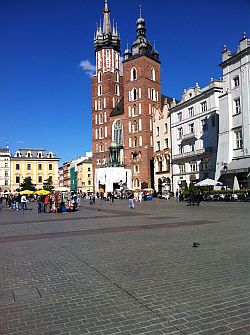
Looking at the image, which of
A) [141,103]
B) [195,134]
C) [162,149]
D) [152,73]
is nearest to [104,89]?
[152,73]

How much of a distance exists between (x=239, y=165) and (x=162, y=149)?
87.3 feet

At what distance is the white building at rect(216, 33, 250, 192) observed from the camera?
37.4m

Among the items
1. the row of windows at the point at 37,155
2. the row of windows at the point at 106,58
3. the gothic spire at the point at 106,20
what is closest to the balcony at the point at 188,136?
the row of windows at the point at 106,58

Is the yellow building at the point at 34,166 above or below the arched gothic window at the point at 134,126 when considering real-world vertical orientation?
below

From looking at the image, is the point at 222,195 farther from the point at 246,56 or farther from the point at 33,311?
the point at 33,311

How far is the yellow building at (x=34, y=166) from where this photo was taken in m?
113

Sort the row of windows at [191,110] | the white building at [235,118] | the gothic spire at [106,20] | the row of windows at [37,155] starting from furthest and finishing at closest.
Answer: the row of windows at [37,155]
the gothic spire at [106,20]
the row of windows at [191,110]
the white building at [235,118]

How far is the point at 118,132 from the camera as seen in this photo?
8094 centimetres

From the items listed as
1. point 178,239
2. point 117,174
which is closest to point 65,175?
point 117,174

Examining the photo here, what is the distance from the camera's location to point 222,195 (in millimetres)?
37562

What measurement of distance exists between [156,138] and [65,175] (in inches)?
4048

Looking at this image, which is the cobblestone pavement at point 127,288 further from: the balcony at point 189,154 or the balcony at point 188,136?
the balcony at point 188,136

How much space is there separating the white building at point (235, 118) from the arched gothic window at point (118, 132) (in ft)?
132

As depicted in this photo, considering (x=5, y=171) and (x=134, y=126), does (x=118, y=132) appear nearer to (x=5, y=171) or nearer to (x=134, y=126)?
(x=134, y=126)
